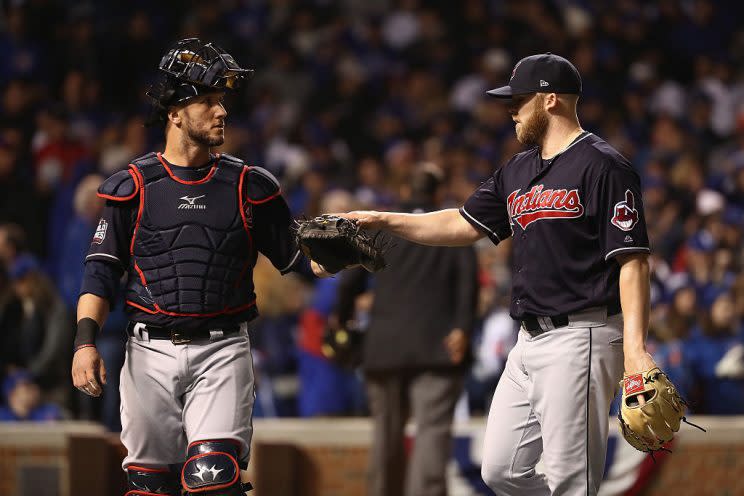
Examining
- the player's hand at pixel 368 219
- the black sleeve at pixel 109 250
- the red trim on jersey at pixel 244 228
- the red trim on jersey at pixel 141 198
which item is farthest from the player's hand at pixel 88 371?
the player's hand at pixel 368 219

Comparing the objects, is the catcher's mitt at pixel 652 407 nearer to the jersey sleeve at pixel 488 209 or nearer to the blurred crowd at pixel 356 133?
the jersey sleeve at pixel 488 209

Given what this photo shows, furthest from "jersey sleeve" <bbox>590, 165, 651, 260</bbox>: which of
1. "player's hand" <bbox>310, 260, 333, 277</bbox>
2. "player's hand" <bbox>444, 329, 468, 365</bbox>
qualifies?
"player's hand" <bbox>444, 329, 468, 365</bbox>

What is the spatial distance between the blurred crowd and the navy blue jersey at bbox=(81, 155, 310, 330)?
3.08 meters

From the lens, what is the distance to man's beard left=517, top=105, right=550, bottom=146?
→ 4941 millimetres

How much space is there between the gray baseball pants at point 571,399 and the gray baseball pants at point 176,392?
1058 mm

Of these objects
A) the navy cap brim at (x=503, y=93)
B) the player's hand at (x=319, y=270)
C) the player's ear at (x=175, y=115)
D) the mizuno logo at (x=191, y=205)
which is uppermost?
the navy cap brim at (x=503, y=93)

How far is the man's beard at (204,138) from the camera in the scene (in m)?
4.98

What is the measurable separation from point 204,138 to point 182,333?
778 millimetres

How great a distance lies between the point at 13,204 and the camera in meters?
11.0

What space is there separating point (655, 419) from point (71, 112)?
9.35 m

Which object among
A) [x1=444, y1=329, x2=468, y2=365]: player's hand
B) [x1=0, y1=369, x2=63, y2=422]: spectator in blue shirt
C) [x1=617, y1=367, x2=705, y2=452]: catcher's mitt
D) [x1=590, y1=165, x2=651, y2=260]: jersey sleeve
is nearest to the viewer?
[x1=617, y1=367, x2=705, y2=452]: catcher's mitt

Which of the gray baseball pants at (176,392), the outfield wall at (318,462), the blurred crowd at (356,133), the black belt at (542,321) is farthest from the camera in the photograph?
the blurred crowd at (356,133)

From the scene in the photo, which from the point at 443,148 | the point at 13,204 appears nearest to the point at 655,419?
the point at 13,204

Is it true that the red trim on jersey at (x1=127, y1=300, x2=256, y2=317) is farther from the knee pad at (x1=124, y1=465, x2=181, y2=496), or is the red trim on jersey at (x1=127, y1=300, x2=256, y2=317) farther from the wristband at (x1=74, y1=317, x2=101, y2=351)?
the knee pad at (x1=124, y1=465, x2=181, y2=496)
